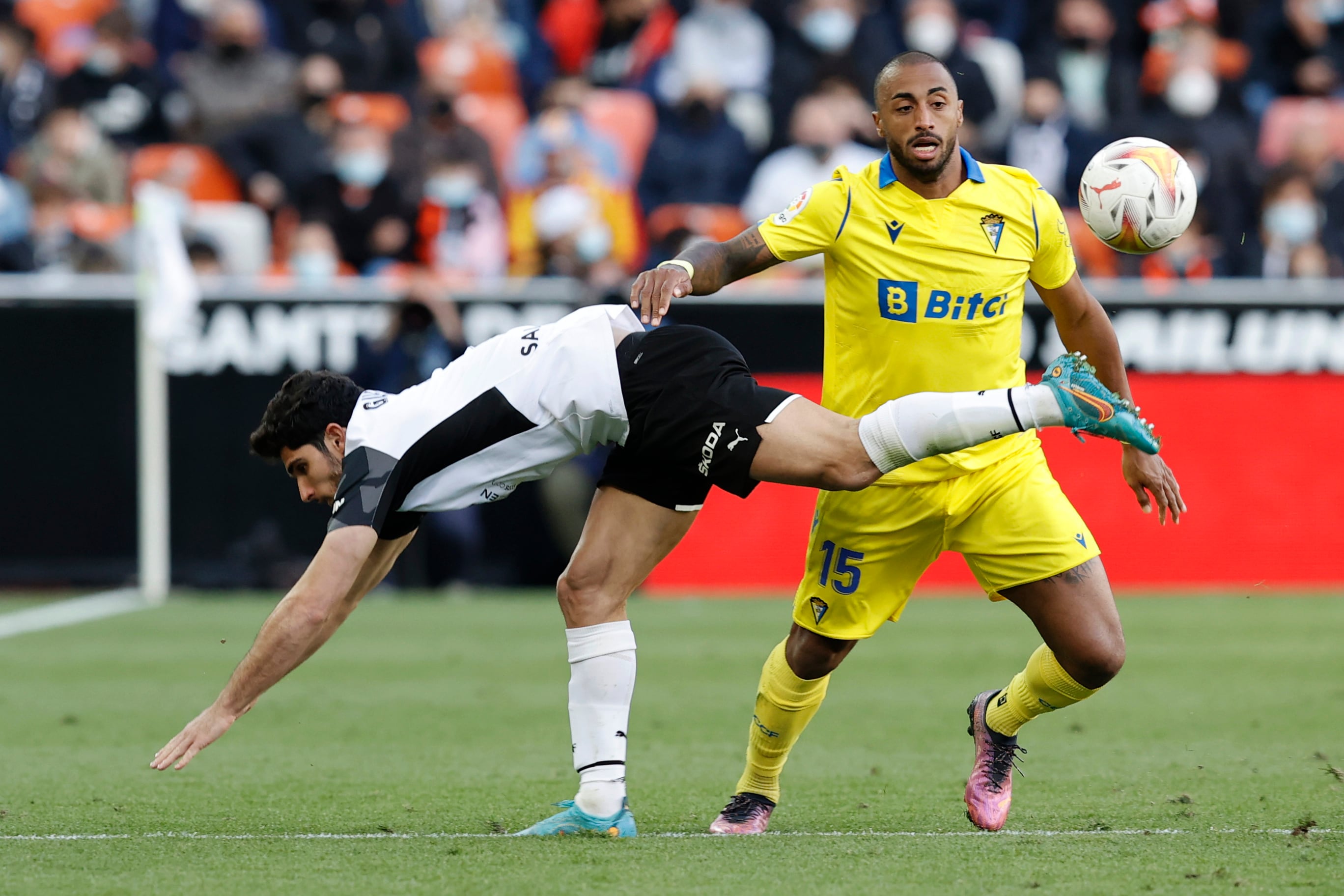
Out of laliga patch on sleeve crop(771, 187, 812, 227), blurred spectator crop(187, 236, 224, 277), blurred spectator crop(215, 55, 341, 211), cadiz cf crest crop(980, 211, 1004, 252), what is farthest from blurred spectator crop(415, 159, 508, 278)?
cadiz cf crest crop(980, 211, 1004, 252)

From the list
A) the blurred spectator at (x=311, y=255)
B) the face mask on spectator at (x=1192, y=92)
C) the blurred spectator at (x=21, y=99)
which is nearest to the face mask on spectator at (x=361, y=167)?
the blurred spectator at (x=311, y=255)

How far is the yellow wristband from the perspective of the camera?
5312mm

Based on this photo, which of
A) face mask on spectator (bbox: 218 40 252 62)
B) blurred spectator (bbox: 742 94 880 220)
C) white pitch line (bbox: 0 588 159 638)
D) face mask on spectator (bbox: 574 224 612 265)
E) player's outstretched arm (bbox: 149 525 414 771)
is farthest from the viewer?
face mask on spectator (bbox: 218 40 252 62)

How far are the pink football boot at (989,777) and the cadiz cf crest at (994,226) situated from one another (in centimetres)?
155

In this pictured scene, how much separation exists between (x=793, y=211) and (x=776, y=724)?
167cm

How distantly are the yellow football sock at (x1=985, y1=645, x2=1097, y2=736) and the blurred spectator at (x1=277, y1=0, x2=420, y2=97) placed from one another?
11.8 meters

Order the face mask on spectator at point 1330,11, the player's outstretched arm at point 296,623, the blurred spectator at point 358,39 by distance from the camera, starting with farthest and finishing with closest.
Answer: the face mask on spectator at point 1330,11, the blurred spectator at point 358,39, the player's outstretched arm at point 296,623

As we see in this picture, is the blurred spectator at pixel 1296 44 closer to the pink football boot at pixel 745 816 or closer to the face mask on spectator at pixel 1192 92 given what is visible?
the face mask on spectator at pixel 1192 92

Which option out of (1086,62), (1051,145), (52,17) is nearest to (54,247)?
(52,17)

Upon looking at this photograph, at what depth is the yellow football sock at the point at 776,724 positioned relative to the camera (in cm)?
579

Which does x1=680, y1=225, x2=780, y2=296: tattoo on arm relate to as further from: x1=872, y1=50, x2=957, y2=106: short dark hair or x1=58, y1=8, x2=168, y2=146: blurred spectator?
x1=58, y1=8, x2=168, y2=146: blurred spectator

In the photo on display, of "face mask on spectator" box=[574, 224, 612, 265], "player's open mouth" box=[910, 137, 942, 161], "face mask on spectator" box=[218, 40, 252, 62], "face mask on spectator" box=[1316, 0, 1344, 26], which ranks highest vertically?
"face mask on spectator" box=[1316, 0, 1344, 26]

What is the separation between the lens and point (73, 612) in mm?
12375

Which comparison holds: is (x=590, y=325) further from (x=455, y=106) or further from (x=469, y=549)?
(x=455, y=106)
